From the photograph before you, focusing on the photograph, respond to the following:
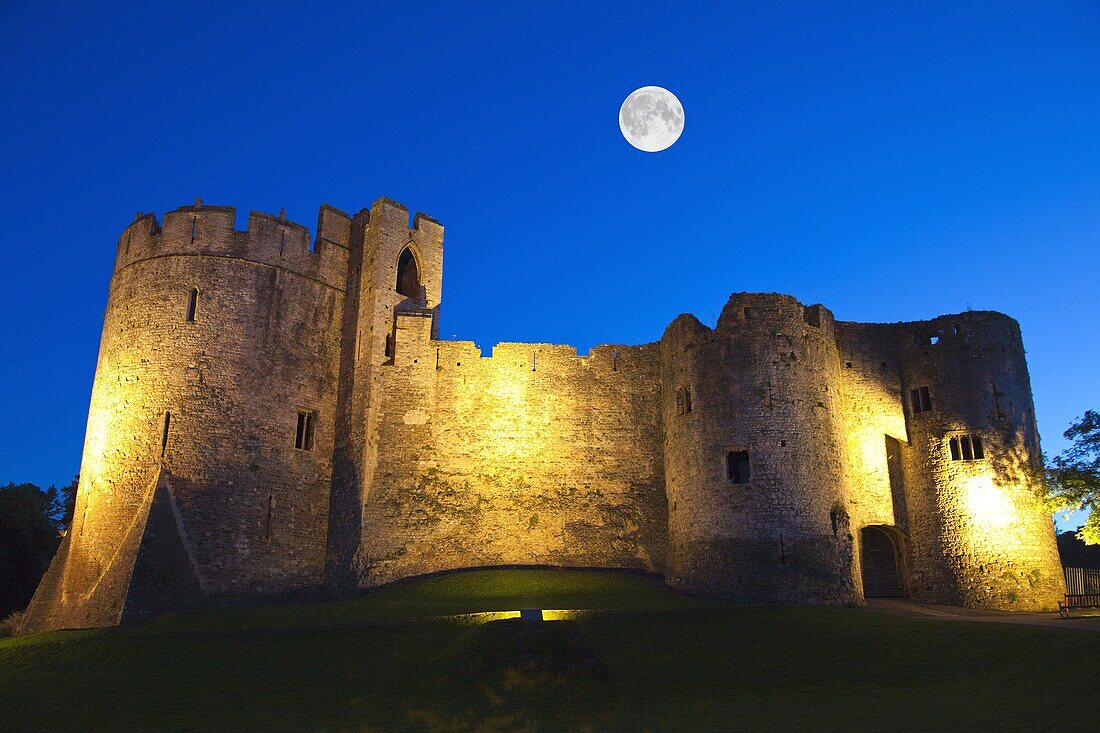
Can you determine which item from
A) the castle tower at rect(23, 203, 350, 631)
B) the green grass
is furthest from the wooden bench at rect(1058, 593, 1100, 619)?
the castle tower at rect(23, 203, 350, 631)

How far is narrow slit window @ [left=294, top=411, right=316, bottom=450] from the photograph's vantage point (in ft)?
95.9

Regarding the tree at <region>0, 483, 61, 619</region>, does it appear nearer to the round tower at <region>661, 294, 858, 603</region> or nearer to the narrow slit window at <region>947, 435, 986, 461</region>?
the round tower at <region>661, 294, 858, 603</region>

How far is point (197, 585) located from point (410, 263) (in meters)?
14.6

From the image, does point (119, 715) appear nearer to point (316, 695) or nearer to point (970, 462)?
point (316, 695)

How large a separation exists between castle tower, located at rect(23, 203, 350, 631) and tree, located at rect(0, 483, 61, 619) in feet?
38.0

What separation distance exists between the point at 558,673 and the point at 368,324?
1624 centimetres

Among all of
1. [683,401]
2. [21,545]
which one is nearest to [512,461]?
[683,401]

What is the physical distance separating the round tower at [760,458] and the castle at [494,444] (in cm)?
7

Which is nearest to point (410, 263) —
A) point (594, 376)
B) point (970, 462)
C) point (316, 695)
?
point (594, 376)

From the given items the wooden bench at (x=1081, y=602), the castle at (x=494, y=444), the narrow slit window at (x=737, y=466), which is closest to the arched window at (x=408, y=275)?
the castle at (x=494, y=444)

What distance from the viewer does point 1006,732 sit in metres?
13.9

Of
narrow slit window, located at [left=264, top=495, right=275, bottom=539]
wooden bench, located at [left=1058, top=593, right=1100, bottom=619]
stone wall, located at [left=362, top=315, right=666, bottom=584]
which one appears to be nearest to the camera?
wooden bench, located at [left=1058, top=593, right=1100, bottom=619]

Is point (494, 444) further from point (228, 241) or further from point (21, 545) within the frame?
point (21, 545)

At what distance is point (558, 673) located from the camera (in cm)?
1795
